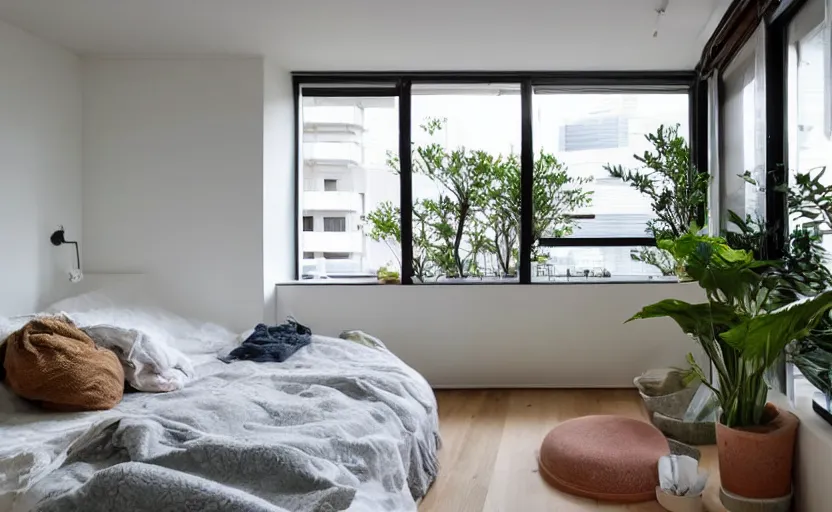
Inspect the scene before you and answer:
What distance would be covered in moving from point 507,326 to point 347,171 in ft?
5.05

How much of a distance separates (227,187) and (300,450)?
97.8 inches

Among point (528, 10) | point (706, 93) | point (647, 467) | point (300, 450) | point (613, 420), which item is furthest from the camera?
point (706, 93)

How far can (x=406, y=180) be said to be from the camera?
4219 millimetres

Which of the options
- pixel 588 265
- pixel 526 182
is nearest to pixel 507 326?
pixel 588 265

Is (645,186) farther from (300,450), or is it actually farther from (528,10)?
(300,450)

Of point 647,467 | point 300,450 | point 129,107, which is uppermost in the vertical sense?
point 129,107

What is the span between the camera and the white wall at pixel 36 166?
10.4 ft

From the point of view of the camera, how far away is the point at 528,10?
3.07 meters

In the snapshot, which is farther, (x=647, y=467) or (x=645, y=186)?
(x=645, y=186)

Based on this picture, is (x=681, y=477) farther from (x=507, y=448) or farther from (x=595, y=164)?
(x=595, y=164)

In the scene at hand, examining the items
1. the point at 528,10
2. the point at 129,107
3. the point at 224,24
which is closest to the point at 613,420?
the point at 528,10

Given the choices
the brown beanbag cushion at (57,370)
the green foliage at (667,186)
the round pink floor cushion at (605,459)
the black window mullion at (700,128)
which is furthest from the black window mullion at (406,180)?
the brown beanbag cushion at (57,370)

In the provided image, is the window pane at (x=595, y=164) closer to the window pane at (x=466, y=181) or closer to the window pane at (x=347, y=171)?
the window pane at (x=466, y=181)

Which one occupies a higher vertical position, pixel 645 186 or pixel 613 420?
pixel 645 186
